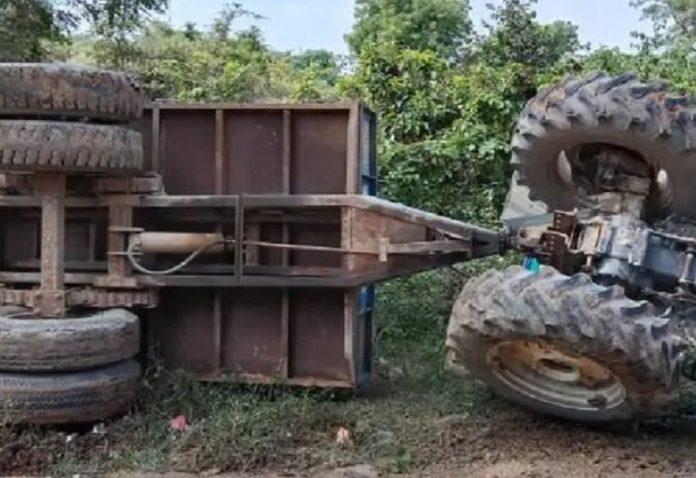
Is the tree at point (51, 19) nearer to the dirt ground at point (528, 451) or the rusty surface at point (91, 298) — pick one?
the rusty surface at point (91, 298)

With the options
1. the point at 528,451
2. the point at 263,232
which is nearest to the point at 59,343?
the point at 263,232

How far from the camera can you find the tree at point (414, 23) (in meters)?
22.0

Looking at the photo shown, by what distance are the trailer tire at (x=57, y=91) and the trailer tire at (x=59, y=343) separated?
1.01 meters

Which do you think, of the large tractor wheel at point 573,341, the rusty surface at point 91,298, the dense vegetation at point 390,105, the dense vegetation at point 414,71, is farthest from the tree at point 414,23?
the large tractor wheel at point 573,341

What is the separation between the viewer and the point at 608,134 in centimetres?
437

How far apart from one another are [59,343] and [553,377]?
7.55 feet

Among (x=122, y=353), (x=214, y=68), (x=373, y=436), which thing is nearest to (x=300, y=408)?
(x=373, y=436)

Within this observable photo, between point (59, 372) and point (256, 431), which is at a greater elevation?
point (59, 372)

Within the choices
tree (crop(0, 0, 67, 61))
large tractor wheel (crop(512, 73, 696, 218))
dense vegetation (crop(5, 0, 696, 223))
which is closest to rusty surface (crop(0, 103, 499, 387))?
large tractor wheel (crop(512, 73, 696, 218))

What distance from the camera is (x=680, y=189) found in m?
4.56

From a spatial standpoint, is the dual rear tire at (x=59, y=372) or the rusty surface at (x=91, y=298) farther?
the rusty surface at (x=91, y=298)

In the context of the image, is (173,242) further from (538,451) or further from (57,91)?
(538,451)

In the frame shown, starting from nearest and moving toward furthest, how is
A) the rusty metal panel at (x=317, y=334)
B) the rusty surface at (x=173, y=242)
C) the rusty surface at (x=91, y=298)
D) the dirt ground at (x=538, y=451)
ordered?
the dirt ground at (x=538, y=451), the rusty surface at (x=91, y=298), the rusty surface at (x=173, y=242), the rusty metal panel at (x=317, y=334)

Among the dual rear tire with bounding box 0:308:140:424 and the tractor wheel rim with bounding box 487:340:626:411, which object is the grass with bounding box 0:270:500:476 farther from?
the tractor wheel rim with bounding box 487:340:626:411
